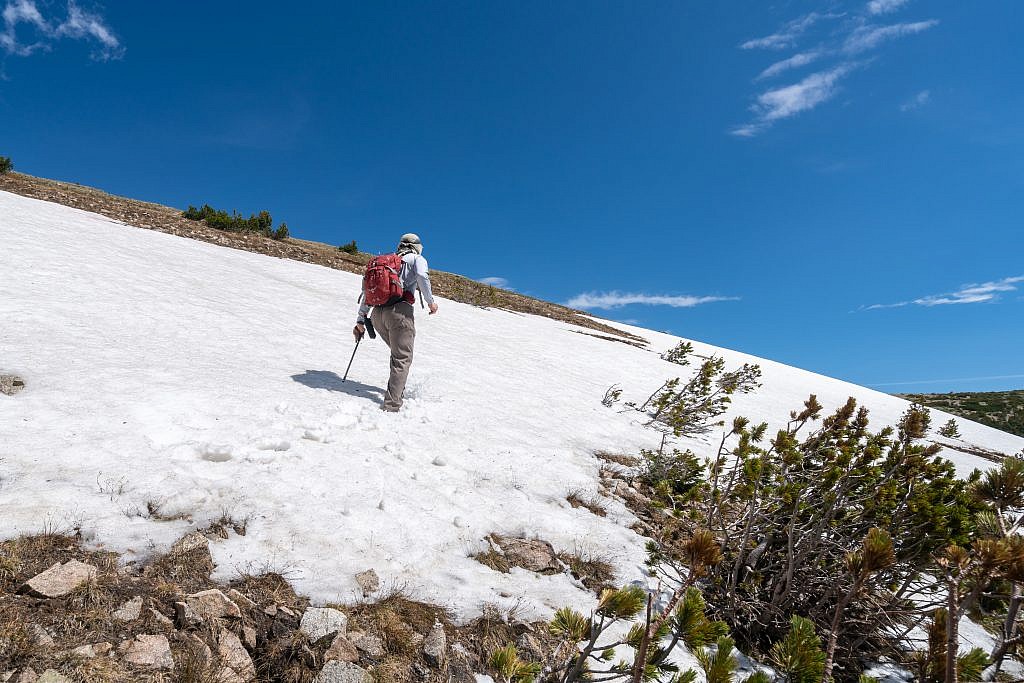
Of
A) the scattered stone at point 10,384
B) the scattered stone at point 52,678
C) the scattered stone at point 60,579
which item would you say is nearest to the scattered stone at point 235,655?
the scattered stone at point 52,678

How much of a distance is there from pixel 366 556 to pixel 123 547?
1594 mm

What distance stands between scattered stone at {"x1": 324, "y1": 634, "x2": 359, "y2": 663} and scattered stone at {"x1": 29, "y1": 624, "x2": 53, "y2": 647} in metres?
1.32

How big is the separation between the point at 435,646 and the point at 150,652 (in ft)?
4.90

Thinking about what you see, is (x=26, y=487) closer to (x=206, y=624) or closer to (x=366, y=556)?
(x=206, y=624)

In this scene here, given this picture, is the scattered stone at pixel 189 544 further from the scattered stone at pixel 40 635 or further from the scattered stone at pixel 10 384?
the scattered stone at pixel 10 384

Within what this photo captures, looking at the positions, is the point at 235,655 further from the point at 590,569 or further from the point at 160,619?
the point at 590,569

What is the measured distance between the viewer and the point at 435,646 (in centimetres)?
288

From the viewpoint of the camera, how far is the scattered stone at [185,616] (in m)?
2.67

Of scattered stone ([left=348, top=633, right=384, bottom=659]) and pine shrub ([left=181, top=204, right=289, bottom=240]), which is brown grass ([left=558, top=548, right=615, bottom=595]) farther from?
pine shrub ([left=181, top=204, right=289, bottom=240])

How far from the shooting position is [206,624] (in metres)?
2.71

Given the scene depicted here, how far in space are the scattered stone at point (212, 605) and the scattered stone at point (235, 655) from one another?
108mm

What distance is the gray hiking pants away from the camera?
267 inches

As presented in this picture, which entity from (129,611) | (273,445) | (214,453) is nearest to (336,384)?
(273,445)

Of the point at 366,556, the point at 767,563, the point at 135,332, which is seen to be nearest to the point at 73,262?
the point at 135,332
